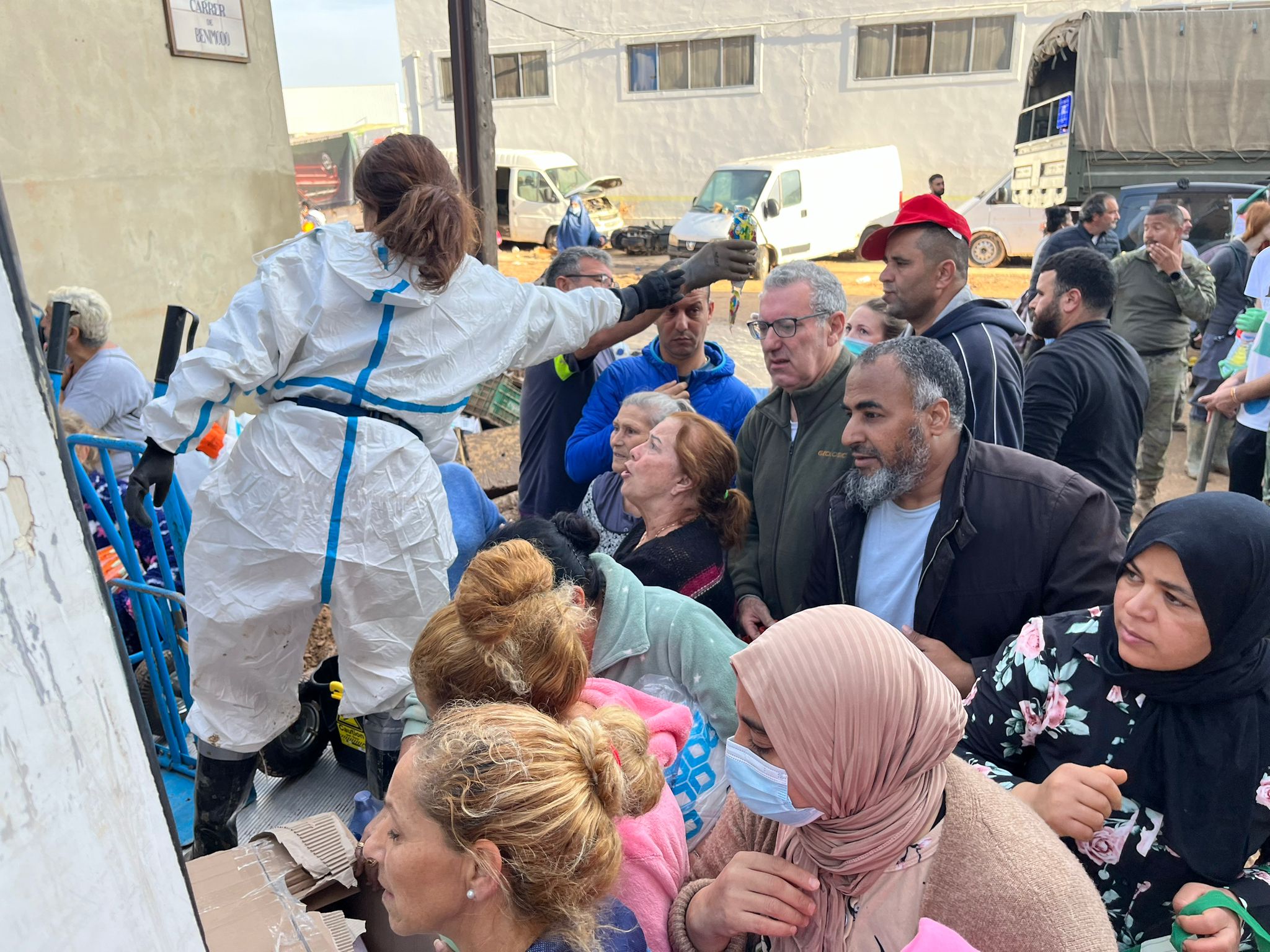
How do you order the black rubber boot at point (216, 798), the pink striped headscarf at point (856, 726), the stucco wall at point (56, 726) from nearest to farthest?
the stucco wall at point (56, 726)
the pink striped headscarf at point (856, 726)
the black rubber boot at point (216, 798)

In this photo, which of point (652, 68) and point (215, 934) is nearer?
point (215, 934)

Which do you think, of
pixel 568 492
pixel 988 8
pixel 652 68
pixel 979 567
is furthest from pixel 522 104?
pixel 979 567

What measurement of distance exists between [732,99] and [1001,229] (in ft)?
28.5

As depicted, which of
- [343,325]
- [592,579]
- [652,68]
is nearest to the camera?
[592,579]

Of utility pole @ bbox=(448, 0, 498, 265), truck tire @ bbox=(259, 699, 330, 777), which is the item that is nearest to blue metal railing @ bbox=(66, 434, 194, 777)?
truck tire @ bbox=(259, 699, 330, 777)

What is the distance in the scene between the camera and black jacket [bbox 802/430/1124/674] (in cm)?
229

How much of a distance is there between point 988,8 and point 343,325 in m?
22.1

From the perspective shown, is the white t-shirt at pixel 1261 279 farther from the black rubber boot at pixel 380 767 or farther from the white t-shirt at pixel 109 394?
the white t-shirt at pixel 109 394

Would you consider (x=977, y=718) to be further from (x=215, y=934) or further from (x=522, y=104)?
(x=522, y=104)

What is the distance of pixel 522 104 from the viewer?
2428cm

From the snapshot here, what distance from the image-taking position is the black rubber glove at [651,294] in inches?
120

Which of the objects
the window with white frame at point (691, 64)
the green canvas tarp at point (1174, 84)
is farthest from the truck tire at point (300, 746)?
the window with white frame at point (691, 64)

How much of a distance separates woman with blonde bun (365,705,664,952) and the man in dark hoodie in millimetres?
2144

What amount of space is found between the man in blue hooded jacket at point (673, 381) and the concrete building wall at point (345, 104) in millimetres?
48781
